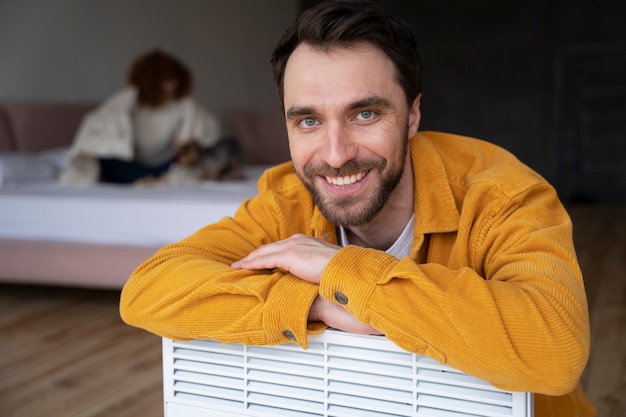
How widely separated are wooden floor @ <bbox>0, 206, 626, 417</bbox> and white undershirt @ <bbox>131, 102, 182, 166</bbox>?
890 millimetres

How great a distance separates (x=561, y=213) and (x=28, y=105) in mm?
3964

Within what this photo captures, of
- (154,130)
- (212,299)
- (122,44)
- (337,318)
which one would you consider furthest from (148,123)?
(337,318)

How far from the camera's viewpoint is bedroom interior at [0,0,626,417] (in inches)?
95.0

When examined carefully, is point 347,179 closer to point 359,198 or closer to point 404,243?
point 359,198

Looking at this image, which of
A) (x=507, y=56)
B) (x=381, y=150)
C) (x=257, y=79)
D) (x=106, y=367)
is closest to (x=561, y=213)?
(x=381, y=150)

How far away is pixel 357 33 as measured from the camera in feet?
4.16

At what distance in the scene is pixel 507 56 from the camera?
25.0 ft

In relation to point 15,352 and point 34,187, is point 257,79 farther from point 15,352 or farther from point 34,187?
point 15,352

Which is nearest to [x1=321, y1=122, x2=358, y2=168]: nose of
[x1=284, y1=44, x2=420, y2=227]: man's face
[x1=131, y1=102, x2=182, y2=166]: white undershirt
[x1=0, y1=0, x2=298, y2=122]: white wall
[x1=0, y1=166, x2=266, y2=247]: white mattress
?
[x1=284, y1=44, x2=420, y2=227]: man's face

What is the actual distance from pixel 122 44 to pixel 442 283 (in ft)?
15.2

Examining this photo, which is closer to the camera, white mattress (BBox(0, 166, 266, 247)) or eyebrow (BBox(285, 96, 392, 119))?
eyebrow (BBox(285, 96, 392, 119))

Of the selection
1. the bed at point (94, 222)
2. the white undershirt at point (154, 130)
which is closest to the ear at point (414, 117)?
the bed at point (94, 222)

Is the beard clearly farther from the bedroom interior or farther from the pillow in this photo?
the pillow

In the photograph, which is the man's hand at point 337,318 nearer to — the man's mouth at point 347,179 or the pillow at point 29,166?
the man's mouth at point 347,179
